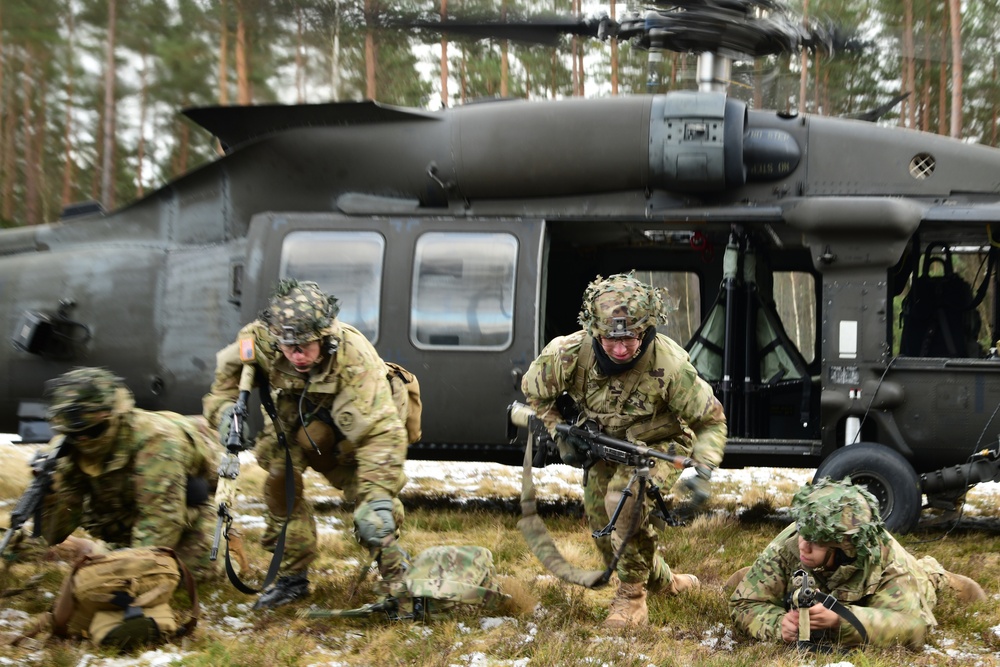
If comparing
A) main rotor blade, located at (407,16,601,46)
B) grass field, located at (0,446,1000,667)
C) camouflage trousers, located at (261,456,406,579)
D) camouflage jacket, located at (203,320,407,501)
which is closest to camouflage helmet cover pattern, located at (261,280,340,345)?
camouflage jacket, located at (203,320,407,501)

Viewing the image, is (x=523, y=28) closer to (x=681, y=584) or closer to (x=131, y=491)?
(x=681, y=584)

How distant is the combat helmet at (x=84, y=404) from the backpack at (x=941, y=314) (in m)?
5.30

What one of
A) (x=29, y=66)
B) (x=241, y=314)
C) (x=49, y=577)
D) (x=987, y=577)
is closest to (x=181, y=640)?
(x=49, y=577)

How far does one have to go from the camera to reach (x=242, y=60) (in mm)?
21594

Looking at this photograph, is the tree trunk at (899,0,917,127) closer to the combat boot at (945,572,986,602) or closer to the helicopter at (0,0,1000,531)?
the helicopter at (0,0,1000,531)

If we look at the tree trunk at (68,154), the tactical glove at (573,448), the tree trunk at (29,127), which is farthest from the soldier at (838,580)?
the tree trunk at (68,154)

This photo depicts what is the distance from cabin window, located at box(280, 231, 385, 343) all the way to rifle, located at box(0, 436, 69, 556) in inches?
108

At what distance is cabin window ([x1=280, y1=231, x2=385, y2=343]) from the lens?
7.03m

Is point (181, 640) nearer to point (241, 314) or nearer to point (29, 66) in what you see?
point (241, 314)

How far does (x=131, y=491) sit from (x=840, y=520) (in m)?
3.03

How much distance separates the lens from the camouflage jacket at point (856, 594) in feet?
13.6

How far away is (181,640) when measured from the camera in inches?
171

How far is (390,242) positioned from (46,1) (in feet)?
63.9

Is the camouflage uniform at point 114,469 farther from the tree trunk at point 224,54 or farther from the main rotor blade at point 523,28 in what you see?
the tree trunk at point 224,54
